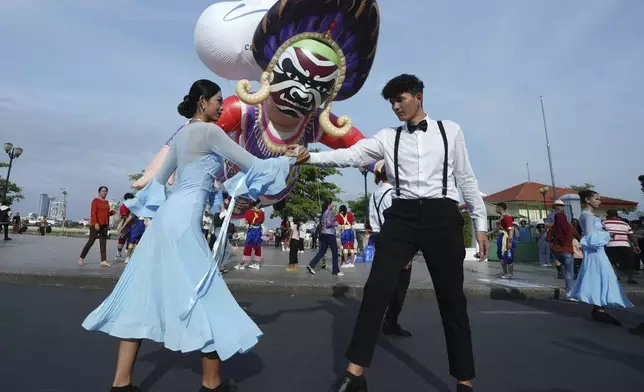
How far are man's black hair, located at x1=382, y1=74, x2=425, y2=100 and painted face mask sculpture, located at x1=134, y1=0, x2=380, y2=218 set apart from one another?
4188 millimetres

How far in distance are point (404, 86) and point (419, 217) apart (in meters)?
0.85

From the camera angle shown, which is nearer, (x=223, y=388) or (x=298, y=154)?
(x=223, y=388)

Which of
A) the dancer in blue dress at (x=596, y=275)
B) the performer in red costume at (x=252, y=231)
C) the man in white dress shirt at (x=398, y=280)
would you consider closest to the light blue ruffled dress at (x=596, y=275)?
the dancer in blue dress at (x=596, y=275)

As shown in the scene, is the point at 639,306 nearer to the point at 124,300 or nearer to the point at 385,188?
the point at 385,188

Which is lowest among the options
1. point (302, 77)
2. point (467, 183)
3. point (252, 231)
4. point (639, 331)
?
point (639, 331)

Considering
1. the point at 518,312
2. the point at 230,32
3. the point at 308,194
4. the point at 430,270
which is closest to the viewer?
the point at 430,270

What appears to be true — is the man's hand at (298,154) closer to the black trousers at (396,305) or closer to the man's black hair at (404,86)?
the man's black hair at (404,86)

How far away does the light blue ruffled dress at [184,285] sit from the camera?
2.07 meters

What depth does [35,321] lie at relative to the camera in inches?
159

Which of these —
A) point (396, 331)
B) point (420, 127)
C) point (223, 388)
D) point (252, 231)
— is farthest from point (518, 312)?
point (252, 231)

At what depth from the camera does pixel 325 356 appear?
312cm

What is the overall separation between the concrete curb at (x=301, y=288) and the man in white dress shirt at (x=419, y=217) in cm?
396

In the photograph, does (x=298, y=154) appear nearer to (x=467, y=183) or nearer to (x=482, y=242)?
(x=467, y=183)

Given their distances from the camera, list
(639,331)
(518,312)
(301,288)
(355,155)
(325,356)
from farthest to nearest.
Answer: (301,288), (518,312), (639,331), (325,356), (355,155)
